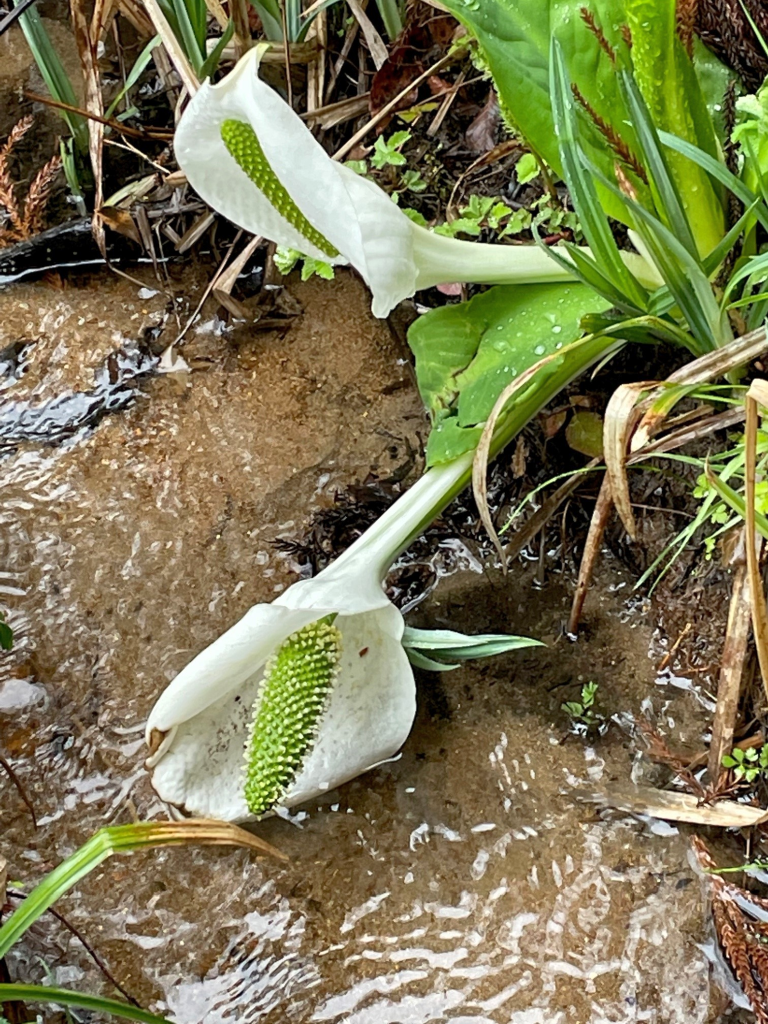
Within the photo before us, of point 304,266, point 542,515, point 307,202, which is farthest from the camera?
point 304,266

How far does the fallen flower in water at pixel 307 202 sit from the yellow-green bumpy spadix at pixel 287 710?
0.31 meters

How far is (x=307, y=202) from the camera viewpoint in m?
0.72

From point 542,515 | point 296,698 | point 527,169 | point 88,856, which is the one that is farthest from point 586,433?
point 88,856

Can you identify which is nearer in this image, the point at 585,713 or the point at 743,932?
the point at 743,932

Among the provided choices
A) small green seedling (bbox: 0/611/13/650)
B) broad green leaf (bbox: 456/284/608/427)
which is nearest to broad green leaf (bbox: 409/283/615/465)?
broad green leaf (bbox: 456/284/608/427)

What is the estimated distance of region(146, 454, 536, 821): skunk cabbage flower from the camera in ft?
2.57

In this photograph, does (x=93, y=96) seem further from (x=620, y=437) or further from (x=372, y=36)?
(x=620, y=437)

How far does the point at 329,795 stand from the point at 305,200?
0.53 m

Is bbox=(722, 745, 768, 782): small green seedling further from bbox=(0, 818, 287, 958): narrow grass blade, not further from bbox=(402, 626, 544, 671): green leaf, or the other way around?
bbox=(0, 818, 287, 958): narrow grass blade

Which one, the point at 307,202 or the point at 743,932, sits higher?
the point at 307,202

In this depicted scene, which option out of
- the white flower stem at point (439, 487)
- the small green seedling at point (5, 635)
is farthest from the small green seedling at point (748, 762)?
the small green seedling at point (5, 635)

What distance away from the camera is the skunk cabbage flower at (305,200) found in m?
0.70

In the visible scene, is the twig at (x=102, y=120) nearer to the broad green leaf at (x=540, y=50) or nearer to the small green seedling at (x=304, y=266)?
the small green seedling at (x=304, y=266)

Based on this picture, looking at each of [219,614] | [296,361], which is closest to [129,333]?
[296,361]
